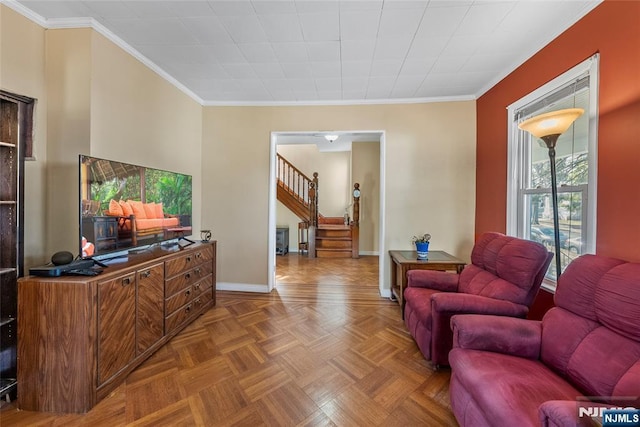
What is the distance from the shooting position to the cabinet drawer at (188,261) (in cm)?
227

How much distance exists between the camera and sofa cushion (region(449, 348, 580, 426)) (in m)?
1.04

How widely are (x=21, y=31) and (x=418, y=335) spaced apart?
12.5 feet

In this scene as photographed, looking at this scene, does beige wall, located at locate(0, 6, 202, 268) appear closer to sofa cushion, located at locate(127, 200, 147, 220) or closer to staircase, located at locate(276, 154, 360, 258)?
sofa cushion, located at locate(127, 200, 147, 220)

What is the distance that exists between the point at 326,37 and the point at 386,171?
5.84 feet

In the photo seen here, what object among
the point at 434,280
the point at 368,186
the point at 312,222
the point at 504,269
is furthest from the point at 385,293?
the point at 368,186

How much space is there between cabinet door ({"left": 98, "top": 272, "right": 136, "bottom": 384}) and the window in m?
3.18

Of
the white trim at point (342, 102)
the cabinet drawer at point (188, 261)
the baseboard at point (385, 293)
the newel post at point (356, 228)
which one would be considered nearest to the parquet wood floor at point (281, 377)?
the baseboard at point (385, 293)


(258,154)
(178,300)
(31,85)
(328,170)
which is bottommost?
(178,300)

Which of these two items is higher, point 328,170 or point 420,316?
point 328,170

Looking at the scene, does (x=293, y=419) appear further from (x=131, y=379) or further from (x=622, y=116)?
(x=622, y=116)

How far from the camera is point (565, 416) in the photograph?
2.70 feet

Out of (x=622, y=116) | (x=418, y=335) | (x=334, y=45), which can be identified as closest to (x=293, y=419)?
(x=418, y=335)

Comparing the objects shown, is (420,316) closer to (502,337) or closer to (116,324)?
(502,337)

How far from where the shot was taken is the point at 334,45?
228cm
